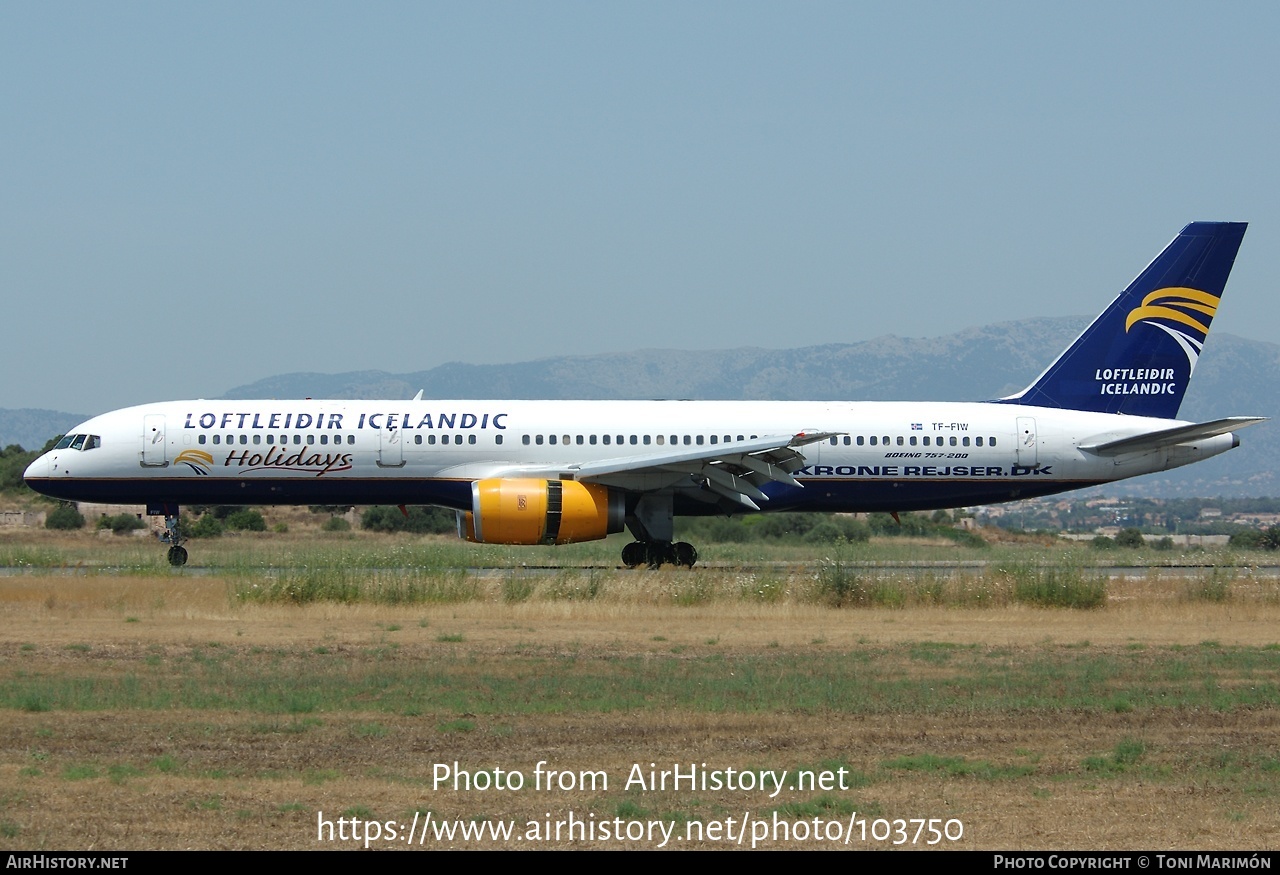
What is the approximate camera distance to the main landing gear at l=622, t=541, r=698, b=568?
2716cm

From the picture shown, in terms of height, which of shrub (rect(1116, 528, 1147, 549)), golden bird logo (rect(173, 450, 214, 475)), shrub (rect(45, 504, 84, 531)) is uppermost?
golden bird logo (rect(173, 450, 214, 475))

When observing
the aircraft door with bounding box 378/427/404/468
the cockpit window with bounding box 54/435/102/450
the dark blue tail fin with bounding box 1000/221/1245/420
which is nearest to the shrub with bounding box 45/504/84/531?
the cockpit window with bounding box 54/435/102/450

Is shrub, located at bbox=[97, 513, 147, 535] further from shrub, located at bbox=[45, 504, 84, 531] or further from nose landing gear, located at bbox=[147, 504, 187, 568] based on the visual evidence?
nose landing gear, located at bbox=[147, 504, 187, 568]

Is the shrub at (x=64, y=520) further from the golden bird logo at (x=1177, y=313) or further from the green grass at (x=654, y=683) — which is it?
the green grass at (x=654, y=683)

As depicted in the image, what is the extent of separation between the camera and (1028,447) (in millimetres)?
29141

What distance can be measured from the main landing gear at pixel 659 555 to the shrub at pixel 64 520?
24.2 m

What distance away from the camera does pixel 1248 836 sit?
8219mm

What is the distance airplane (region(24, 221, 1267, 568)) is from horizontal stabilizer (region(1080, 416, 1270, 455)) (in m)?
0.05

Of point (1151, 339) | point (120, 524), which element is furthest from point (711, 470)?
point (120, 524)

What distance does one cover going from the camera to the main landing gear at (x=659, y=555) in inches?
1069

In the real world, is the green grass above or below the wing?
below

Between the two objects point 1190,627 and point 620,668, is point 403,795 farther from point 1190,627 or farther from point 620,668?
point 1190,627

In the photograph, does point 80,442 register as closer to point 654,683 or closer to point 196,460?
point 196,460

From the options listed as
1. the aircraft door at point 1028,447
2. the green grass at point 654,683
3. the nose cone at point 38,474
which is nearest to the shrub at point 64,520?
the nose cone at point 38,474
